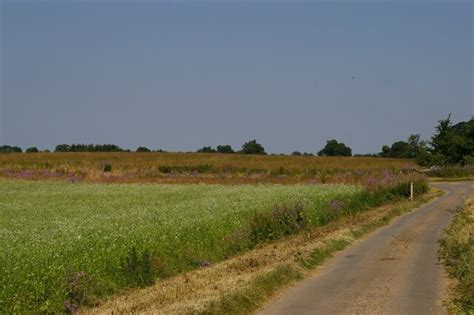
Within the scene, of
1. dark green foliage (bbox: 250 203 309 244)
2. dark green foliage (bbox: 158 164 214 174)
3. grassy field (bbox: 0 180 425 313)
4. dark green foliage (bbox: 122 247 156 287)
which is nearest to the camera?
grassy field (bbox: 0 180 425 313)

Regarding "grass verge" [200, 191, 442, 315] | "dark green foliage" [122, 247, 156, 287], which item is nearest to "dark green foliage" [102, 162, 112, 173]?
"grass verge" [200, 191, 442, 315]

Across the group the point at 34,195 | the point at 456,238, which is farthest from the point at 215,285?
the point at 34,195

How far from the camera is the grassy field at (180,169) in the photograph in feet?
202

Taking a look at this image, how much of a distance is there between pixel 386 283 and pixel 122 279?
5753 millimetres

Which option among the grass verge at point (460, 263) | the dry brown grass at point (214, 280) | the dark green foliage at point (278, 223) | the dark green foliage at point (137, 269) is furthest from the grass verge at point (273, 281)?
the grass verge at point (460, 263)

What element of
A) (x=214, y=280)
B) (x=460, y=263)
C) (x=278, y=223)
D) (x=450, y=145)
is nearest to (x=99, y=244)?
(x=214, y=280)

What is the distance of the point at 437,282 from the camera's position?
1478 cm

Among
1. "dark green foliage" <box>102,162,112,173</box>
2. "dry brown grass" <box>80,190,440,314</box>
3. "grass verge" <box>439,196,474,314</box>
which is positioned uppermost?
"dark green foliage" <box>102,162,112,173</box>

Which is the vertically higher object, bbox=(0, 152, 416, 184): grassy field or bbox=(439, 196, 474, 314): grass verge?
bbox=(0, 152, 416, 184): grassy field

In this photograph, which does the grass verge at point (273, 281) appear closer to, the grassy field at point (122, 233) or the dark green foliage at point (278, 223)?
the dark green foliage at point (278, 223)

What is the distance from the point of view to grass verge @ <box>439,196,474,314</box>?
12102 mm

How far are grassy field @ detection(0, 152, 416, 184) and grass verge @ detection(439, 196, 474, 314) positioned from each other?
110ft

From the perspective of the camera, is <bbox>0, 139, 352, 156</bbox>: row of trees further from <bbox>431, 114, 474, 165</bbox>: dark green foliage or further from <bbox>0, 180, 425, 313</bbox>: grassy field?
<bbox>0, 180, 425, 313</bbox>: grassy field

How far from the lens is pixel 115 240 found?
16.8m
